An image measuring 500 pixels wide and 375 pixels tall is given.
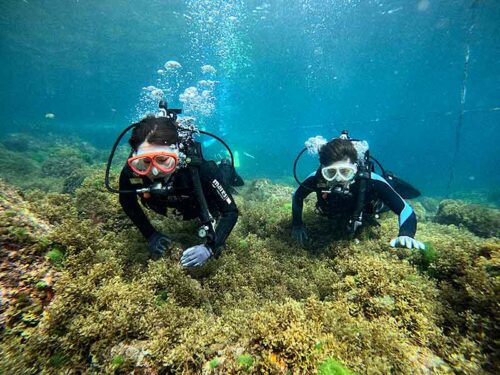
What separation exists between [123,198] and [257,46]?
116 ft

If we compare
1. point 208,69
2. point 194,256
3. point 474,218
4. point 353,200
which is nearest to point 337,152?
point 353,200

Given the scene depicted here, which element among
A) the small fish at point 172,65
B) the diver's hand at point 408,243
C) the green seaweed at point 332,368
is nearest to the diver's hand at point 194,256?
the green seaweed at point 332,368

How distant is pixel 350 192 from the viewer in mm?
5383

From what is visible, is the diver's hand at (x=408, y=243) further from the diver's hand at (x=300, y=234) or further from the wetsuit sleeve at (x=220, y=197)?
the wetsuit sleeve at (x=220, y=197)

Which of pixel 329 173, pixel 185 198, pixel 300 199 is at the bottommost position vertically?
pixel 185 198

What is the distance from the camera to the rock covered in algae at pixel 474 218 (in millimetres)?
9906

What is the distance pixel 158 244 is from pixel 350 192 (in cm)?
395

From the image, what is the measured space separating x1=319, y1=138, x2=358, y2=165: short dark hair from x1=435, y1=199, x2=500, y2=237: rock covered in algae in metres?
8.60

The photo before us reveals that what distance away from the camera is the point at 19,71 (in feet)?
174

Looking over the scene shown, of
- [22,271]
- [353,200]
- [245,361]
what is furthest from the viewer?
[353,200]

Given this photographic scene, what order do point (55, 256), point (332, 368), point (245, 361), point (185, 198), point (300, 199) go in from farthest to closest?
point (300, 199) < point (185, 198) < point (55, 256) < point (245, 361) < point (332, 368)

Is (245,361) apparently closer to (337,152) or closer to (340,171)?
(340,171)

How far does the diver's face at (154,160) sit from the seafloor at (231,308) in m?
1.26

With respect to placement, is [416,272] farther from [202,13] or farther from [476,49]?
[476,49]
